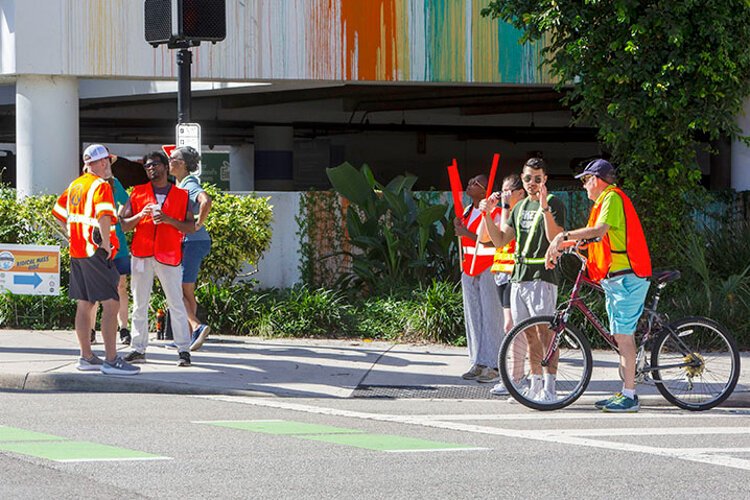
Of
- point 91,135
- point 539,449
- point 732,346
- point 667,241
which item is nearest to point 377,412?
point 539,449

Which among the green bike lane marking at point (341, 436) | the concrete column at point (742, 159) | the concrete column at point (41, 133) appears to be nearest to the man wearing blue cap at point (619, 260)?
the green bike lane marking at point (341, 436)

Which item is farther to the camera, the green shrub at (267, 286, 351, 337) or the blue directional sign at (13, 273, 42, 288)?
the green shrub at (267, 286, 351, 337)

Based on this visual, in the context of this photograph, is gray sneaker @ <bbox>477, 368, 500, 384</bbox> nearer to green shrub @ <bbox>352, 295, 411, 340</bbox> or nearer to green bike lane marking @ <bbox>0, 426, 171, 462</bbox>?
green shrub @ <bbox>352, 295, 411, 340</bbox>

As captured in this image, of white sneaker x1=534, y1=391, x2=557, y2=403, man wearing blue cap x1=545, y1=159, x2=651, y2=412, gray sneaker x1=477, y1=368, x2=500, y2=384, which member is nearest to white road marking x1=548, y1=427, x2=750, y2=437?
man wearing blue cap x1=545, y1=159, x2=651, y2=412

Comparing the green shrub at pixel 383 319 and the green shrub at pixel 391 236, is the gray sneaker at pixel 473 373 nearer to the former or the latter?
the green shrub at pixel 383 319

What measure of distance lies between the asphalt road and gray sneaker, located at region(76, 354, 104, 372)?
23.9 inches

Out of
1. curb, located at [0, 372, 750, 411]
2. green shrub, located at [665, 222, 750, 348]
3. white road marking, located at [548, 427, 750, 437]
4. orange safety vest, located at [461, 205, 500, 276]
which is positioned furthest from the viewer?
green shrub, located at [665, 222, 750, 348]

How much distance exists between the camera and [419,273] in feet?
51.0

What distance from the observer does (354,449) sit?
26.6ft

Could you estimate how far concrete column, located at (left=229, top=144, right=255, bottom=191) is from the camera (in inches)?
1949

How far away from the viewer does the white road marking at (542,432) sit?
7961mm

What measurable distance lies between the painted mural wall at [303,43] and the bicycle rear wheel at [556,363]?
837 centimetres

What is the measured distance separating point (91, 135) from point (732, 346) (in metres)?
39.9

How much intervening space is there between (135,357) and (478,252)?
10.7ft
